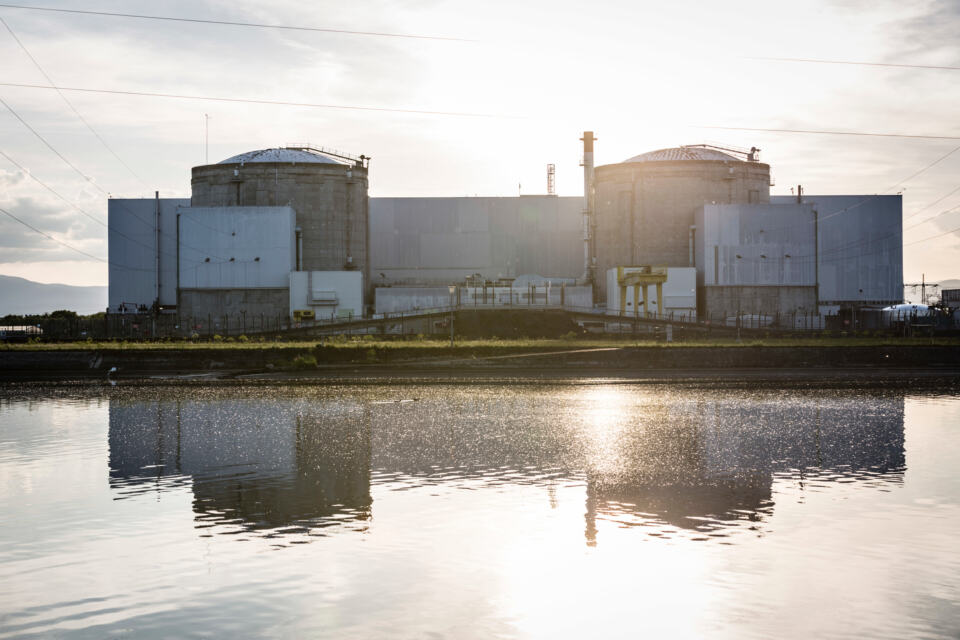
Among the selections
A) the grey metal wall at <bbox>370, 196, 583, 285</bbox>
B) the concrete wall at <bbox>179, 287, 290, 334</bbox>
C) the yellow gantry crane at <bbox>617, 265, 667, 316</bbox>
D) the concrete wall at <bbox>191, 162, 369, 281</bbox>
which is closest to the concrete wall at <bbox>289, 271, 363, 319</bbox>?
the concrete wall at <bbox>179, 287, 290, 334</bbox>

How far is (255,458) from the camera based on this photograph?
48.3 ft

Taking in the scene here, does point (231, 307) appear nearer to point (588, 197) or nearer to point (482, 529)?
point (588, 197)

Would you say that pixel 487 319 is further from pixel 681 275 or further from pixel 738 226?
pixel 738 226

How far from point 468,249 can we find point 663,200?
1821 centimetres

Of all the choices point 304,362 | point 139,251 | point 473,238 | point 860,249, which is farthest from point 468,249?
point 304,362

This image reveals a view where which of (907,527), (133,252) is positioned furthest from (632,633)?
(133,252)

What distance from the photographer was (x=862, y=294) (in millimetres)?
70688

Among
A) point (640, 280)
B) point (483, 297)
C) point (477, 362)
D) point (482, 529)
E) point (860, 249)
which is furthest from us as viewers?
point (860, 249)

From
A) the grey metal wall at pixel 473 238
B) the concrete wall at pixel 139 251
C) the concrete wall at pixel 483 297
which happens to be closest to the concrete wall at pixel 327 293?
the concrete wall at pixel 483 297

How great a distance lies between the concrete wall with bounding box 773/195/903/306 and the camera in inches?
2741

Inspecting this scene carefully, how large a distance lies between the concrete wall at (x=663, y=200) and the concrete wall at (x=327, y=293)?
63.2 feet

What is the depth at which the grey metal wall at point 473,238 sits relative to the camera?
261 ft

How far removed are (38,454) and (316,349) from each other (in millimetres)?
22726

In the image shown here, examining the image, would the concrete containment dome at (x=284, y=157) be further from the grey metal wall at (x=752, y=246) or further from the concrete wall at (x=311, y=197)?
the grey metal wall at (x=752, y=246)
